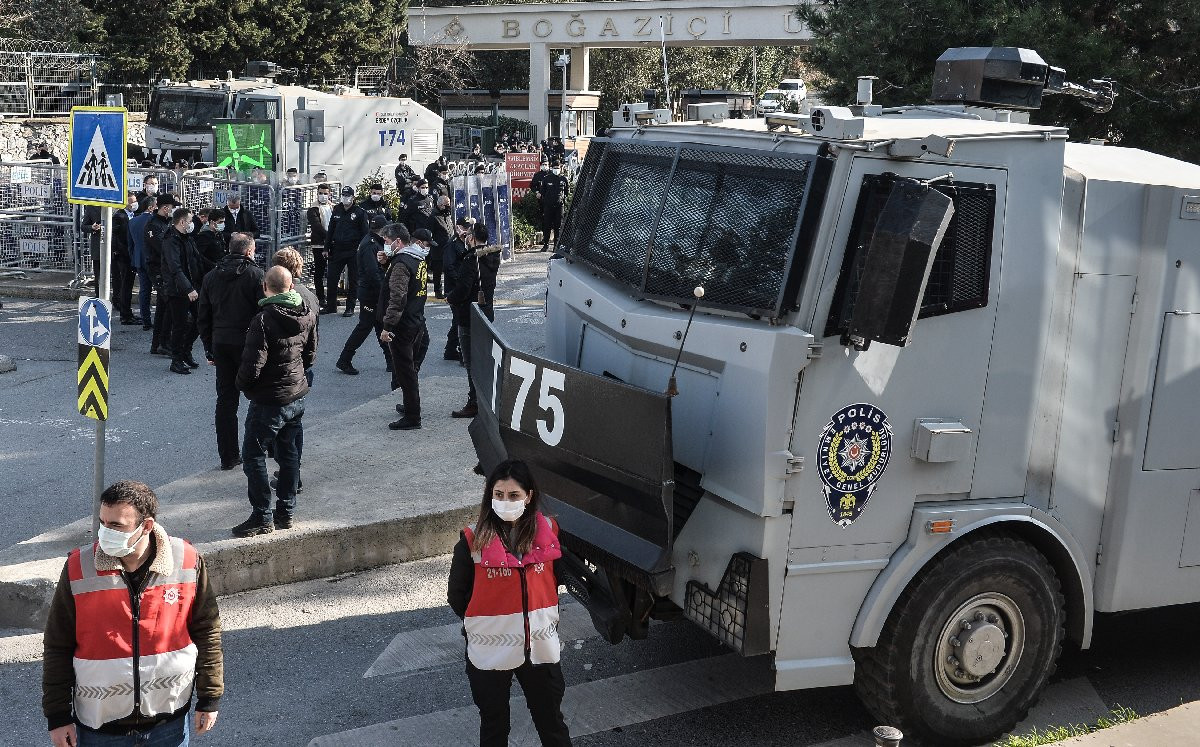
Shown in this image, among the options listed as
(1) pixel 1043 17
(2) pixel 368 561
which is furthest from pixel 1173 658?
(1) pixel 1043 17

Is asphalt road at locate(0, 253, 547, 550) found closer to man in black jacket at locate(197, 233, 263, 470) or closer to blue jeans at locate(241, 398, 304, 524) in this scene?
man in black jacket at locate(197, 233, 263, 470)

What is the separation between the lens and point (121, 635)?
4152 mm

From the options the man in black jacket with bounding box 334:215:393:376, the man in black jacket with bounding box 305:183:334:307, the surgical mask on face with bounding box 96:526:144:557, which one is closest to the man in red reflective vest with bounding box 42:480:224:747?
the surgical mask on face with bounding box 96:526:144:557

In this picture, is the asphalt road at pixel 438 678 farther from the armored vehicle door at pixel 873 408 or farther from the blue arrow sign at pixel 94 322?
the blue arrow sign at pixel 94 322

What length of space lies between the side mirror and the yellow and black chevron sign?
4.81 meters

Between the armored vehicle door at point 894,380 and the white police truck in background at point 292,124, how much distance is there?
21.3m

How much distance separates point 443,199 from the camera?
58.4 feet

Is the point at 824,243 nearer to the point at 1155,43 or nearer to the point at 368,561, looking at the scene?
the point at 368,561

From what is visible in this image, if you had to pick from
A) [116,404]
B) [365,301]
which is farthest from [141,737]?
[365,301]

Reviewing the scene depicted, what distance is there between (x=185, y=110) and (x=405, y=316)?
19.1 metres

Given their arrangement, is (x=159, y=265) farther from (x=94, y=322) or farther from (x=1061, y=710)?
(x=1061, y=710)

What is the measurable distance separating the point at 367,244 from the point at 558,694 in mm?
9226

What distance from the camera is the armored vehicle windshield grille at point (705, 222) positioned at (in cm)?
516

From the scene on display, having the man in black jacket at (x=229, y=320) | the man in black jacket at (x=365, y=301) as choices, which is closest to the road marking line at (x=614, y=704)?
the man in black jacket at (x=229, y=320)
